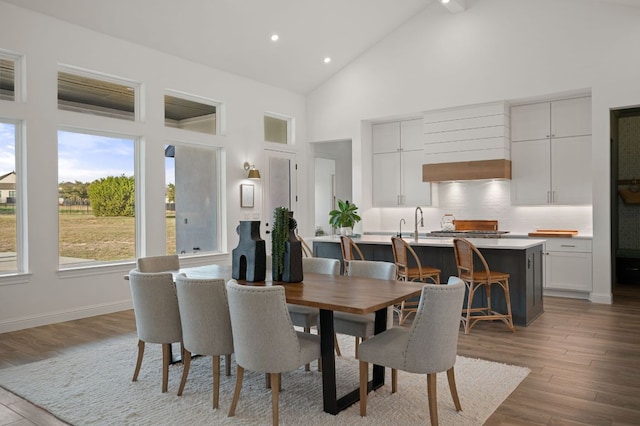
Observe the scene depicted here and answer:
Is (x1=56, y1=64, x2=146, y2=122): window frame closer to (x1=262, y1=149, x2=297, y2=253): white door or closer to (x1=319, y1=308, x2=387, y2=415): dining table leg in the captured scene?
(x1=262, y1=149, x2=297, y2=253): white door

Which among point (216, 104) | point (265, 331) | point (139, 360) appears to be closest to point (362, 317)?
point (265, 331)

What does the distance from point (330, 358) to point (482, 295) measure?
2917mm

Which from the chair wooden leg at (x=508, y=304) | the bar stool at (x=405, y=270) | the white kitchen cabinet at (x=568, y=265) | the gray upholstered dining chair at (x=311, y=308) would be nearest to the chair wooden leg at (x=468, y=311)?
the chair wooden leg at (x=508, y=304)

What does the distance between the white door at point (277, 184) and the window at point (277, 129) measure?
24 centimetres

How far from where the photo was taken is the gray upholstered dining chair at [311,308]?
378 centimetres

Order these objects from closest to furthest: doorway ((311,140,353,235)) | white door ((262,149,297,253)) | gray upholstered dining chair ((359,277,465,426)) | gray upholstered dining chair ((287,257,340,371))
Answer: gray upholstered dining chair ((359,277,465,426)) < gray upholstered dining chair ((287,257,340,371)) < white door ((262,149,297,253)) < doorway ((311,140,353,235))

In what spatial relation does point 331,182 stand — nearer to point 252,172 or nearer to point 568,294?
point 252,172

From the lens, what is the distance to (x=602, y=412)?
2965mm

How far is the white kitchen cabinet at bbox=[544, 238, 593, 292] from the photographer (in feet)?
21.1

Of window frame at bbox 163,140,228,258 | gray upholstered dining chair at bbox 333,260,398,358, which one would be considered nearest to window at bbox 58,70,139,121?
window frame at bbox 163,140,228,258

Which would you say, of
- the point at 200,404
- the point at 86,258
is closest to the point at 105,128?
the point at 86,258

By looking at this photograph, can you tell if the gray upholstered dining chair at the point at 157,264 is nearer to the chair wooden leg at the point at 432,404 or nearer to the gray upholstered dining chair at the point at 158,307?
the gray upholstered dining chair at the point at 158,307

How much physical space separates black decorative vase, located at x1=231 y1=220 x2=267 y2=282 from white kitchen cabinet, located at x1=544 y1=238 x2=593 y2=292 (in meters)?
4.70

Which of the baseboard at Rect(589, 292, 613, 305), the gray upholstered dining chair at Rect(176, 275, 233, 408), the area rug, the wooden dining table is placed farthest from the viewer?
the baseboard at Rect(589, 292, 613, 305)
